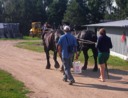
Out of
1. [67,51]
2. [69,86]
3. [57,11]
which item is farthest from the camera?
[57,11]

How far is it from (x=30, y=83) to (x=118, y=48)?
42.0 feet

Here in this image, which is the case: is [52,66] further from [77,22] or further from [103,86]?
[77,22]

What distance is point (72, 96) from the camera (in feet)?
33.9

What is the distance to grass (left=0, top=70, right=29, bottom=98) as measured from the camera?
10.3m

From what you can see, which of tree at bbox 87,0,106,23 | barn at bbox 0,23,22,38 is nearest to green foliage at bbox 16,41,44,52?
barn at bbox 0,23,22,38

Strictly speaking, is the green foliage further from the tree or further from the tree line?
the tree

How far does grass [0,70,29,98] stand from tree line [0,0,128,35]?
49.7 m

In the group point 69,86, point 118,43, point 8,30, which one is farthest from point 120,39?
point 8,30

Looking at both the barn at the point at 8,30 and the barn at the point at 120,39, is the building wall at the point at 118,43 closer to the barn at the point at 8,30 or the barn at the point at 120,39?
the barn at the point at 120,39

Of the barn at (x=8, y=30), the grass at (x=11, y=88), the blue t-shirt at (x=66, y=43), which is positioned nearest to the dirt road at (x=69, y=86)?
the grass at (x=11, y=88)

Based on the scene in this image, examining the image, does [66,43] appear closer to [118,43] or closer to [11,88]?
[11,88]

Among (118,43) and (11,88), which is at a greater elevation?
(11,88)

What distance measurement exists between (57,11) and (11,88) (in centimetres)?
6233

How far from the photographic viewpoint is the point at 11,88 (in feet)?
37.5
